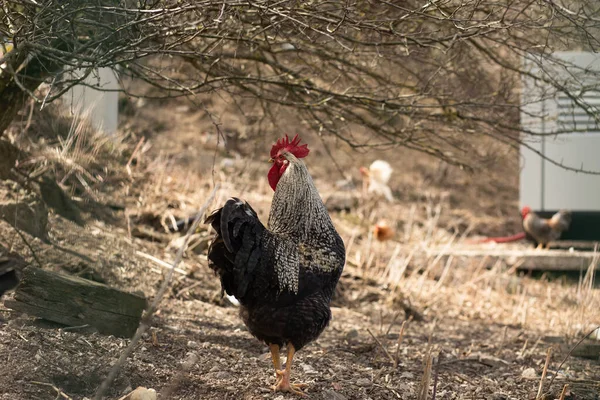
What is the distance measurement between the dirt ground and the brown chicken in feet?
2.34

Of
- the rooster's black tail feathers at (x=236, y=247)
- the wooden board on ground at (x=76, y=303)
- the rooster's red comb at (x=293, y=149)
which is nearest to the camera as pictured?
the rooster's black tail feathers at (x=236, y=247)

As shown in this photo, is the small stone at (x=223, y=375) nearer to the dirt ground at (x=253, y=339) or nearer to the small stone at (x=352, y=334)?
the dirt ground at (x=253, y=339)

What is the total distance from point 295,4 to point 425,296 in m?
4.57

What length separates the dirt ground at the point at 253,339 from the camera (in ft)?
14.0

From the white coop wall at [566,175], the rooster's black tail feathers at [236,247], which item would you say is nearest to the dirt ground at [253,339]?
the rooster's black tail feathers at [236,247]

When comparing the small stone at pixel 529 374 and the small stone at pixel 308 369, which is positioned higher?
the small stone at pixel 308 369

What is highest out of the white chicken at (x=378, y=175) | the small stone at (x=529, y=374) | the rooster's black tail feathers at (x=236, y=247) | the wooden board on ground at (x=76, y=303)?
the white chicken at (x=378, y=175)

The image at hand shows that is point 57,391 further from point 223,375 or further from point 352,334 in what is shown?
point 352,334

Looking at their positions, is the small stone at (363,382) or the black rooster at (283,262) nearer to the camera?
the black rooster at (283,262)

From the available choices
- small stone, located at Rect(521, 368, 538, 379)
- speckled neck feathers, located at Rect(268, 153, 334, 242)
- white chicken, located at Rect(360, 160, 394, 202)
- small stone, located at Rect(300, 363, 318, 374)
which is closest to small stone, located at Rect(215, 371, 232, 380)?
small stone, located at Rect(300, 363, 318, 374)

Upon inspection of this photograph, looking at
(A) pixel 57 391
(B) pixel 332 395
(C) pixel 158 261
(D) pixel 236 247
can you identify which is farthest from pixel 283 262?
(C) pixel 158 261

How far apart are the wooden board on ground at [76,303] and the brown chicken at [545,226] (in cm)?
657

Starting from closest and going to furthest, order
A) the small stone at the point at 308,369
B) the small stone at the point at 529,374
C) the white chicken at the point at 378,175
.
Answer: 1. the small stone at the point at 308,369
2. the small stone at the point at 529,374
3. the white chicken at the point at 378,175

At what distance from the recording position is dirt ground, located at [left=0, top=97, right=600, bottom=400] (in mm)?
4262
